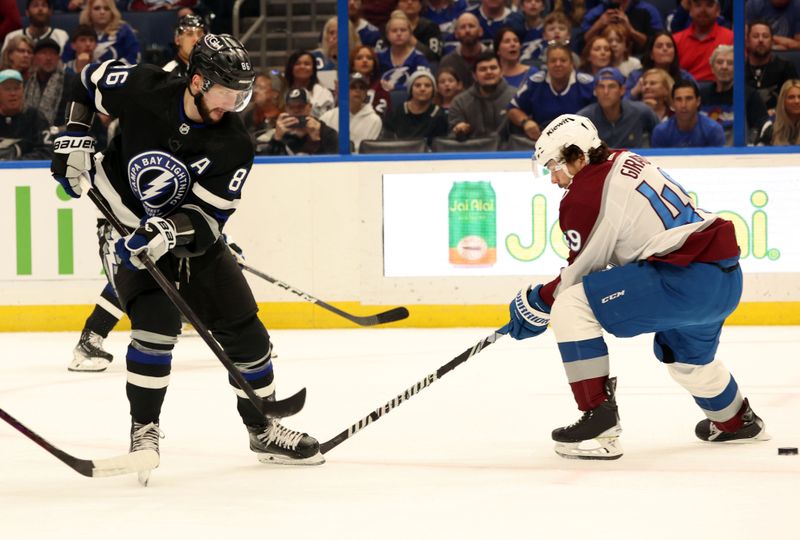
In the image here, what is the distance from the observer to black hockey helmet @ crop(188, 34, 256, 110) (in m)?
2.72

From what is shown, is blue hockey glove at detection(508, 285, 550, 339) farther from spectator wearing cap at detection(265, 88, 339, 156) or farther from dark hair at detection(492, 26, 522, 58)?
dark hair at detection(492, 26, 522, 58)

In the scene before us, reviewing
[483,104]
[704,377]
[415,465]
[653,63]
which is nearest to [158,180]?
[415,465]

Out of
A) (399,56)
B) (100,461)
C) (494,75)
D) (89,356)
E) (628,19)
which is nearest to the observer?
(100,461)

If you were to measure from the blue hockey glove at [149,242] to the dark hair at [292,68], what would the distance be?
385 centimetres

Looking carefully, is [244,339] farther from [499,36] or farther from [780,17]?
[780,17]

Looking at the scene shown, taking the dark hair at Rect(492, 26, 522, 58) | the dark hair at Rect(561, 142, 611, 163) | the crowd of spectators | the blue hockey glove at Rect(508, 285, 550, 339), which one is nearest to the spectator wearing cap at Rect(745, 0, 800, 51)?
the crowd of spectators

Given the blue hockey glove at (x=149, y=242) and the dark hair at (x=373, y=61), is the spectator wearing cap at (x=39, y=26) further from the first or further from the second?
the blue hockey glove at (x=149, y=242)

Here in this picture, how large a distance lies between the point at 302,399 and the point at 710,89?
395 centimetres

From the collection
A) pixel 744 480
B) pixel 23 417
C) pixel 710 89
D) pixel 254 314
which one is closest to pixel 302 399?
pixel 254 314

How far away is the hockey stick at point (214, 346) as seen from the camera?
2738mm

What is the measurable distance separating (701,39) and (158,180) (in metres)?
4.21

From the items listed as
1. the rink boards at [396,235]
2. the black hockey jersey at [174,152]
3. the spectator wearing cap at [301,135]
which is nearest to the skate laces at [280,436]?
the black hockey jersey at [174,152]

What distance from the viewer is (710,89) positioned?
6.26 metres

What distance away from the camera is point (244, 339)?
2.93 meters
